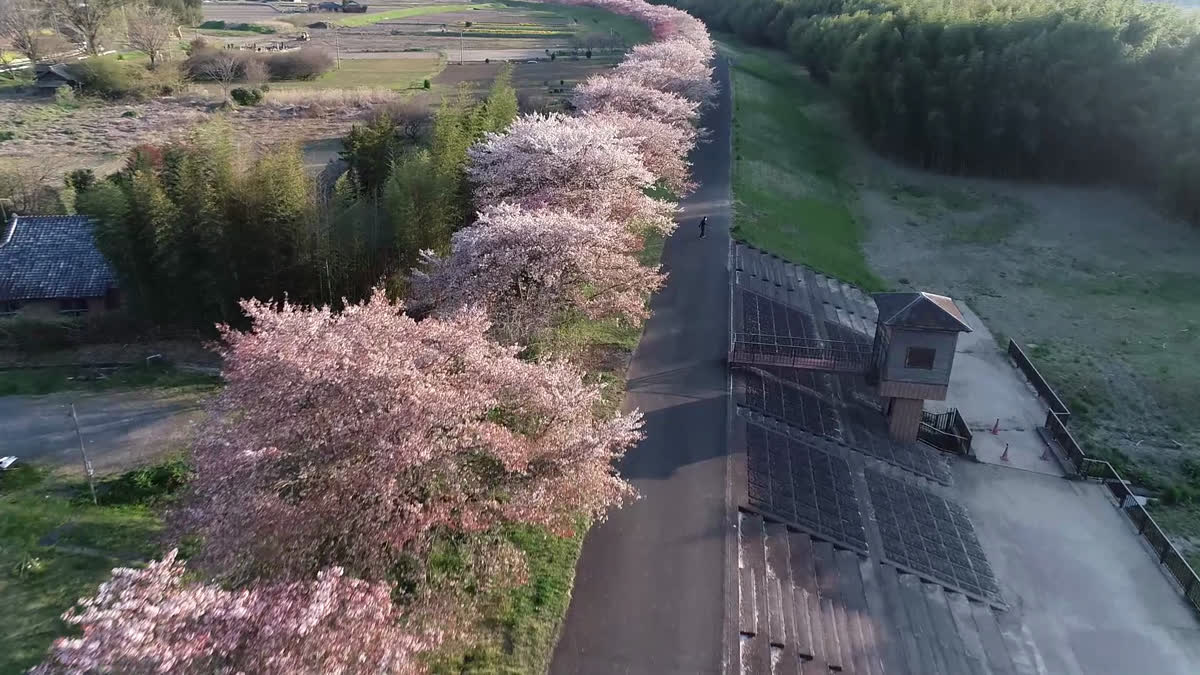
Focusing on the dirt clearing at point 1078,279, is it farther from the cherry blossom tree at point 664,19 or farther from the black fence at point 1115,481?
the cherry blossom tree at point 664,19

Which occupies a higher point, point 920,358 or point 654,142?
point 654,142

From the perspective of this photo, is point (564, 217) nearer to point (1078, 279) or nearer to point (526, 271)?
point (526, 271)

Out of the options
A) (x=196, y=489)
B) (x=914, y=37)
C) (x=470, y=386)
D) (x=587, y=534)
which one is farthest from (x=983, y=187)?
(x=196, y=489)

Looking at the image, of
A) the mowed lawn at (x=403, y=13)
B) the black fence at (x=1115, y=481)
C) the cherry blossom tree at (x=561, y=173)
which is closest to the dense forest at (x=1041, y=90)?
the black fence at (x=1115, y=481)

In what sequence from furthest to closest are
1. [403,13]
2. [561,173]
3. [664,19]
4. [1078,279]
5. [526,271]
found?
[403,13], [664,19], [1078,279], [561,173], [526,271]

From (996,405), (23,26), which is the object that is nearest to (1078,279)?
(996,405)

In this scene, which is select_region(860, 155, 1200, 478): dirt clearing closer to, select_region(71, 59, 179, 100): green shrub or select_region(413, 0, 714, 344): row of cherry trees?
select_region(413, 0, 714, 344): row of cherry trees
